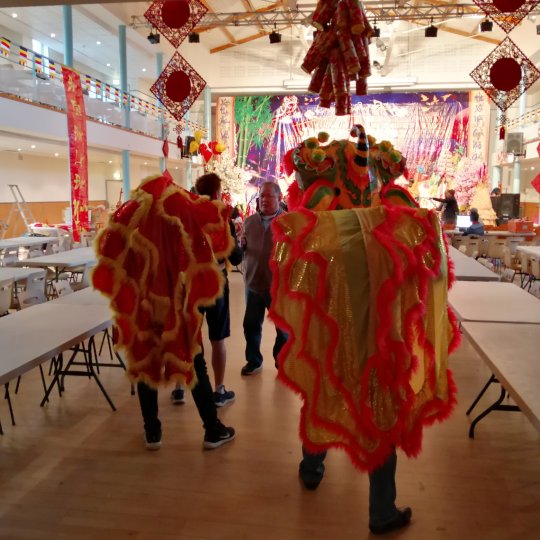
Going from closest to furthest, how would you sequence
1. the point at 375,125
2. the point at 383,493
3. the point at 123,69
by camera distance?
the point at 383,493, the point at 123,69, the point at 375,125

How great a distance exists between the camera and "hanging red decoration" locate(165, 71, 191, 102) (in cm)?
606

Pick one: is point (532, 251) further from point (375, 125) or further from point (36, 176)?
point (36, 176)

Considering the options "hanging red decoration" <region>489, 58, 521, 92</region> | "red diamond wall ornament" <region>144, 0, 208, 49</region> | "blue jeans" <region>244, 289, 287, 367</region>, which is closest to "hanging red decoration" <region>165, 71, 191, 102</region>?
"red diamond wall ornament" <region>144, 0, 208, 49</region>

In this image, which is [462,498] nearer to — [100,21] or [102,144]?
[102,144]

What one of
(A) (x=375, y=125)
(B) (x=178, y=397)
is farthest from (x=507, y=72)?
(A) (x=375, y=125)

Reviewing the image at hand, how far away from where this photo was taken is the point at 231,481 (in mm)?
2537

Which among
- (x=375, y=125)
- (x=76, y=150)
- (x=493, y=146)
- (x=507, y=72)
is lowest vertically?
(x=76, y=150)

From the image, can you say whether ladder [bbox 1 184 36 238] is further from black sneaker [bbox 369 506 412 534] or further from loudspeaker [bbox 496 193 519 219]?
black sneaker [bbox 369 506 412 534]

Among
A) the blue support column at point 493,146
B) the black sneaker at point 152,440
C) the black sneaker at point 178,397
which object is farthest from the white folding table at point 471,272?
the blue support column at point 493,146

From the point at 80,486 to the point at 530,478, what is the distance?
6.76ft

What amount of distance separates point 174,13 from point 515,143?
12385 mm

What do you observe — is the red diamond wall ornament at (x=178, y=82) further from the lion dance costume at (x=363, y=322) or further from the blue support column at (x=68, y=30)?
the blue support column at (x=68, y=30)

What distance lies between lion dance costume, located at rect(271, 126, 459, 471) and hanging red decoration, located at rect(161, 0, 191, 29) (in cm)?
410

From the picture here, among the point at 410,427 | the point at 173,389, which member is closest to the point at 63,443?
the point at 173,389
